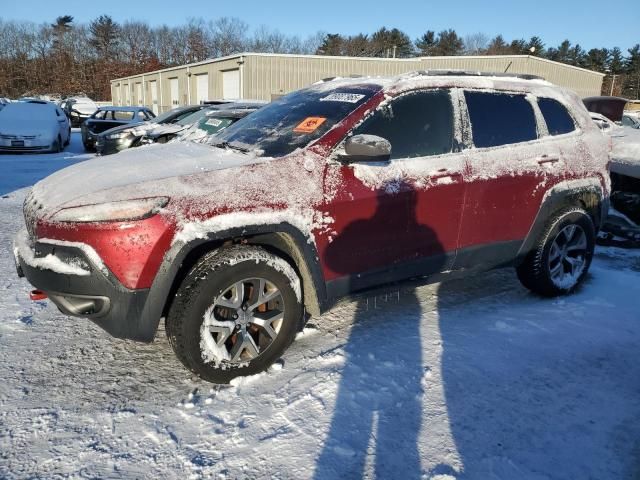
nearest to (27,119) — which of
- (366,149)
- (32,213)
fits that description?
(32,213)

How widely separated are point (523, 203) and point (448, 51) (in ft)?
268

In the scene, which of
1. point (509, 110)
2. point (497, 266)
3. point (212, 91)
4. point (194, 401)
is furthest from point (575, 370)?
point (212, 91)

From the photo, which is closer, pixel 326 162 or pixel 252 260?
pixel 252 260

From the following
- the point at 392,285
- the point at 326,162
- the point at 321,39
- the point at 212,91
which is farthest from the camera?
the point at 321,39

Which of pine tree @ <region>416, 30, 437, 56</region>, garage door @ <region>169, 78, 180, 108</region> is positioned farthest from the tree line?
garage door @ <region>169, 78, 180, 108</region>

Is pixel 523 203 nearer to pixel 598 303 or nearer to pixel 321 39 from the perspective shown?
pixel 598 303

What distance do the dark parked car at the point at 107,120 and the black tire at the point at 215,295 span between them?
13.5 m

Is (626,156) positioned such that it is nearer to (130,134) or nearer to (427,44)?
(130,134)

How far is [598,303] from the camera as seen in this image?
4.00 metres

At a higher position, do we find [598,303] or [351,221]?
[351,221]

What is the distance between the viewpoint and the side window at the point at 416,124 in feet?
10.2

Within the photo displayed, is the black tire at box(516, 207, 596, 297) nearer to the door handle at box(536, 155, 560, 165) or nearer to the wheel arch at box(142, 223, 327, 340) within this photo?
the door handle at box(536, 155, 560, 165)

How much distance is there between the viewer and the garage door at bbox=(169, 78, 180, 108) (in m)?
36.3

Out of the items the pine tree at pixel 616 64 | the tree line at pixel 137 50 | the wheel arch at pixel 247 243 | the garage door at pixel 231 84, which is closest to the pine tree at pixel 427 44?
the tree line at pixel 137 50
